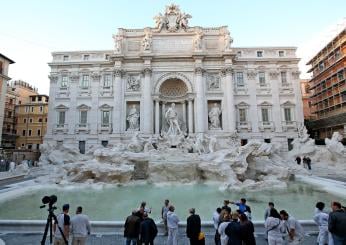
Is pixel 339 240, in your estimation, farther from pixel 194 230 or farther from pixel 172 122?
pixel 172 122

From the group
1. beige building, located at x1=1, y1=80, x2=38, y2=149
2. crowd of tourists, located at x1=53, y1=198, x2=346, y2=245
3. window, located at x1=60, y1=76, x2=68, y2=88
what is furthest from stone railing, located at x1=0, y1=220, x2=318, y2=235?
beige building, located at x1=1, y1=80, x2=38, y2=149

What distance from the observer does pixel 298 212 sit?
7695 millimetres

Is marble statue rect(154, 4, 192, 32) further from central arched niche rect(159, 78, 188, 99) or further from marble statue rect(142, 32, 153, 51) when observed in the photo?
central arched niche rect(159, 78, 188, 99)

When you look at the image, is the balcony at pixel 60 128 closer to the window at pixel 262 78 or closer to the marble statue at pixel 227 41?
the marble statue at pixel 227 41

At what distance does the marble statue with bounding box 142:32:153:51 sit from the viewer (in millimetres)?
25125

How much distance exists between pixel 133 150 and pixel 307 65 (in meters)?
30.7

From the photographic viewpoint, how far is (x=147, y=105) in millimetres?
24344

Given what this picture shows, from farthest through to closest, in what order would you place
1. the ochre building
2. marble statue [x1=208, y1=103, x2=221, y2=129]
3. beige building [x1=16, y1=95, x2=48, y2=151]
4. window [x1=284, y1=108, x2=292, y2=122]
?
beige building [x1=16, y1=95, x2=48, y2=151]
the ochre building
window [x1=284, y1=108, x2=292, y2=122]
marble statue [x1=208, y1=103, x2=221, y2=129]

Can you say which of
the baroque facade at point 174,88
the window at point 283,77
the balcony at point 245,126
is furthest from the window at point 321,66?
the balcony at point 245,126

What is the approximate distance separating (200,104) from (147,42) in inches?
360

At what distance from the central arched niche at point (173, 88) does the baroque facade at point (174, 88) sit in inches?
3.1

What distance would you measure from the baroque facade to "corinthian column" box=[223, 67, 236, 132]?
4.2 inches

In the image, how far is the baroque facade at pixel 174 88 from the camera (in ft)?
80.6

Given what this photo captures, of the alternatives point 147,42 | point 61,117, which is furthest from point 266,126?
point 61,117
